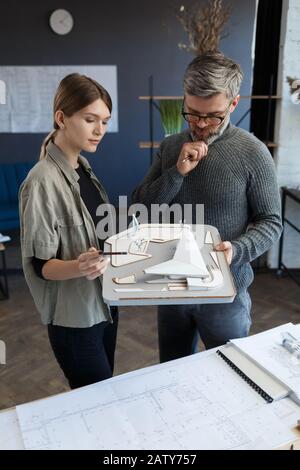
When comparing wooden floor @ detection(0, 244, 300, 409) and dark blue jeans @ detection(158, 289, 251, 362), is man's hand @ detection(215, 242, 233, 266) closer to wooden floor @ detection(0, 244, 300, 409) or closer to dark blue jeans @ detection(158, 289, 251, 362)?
dark blue jeans @ detection(158, 289, 251, 362)

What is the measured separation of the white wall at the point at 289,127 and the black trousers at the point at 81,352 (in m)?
2.66

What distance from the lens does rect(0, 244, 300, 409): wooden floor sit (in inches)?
96.3

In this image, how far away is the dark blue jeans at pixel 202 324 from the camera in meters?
1.43

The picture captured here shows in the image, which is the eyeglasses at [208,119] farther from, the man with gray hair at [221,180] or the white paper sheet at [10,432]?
the white paper sheet at [10,432]

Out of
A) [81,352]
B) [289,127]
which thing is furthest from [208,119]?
[289,127]

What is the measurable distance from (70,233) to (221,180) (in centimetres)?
48

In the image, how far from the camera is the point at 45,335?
116 inches

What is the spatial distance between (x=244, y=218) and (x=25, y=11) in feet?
14.5

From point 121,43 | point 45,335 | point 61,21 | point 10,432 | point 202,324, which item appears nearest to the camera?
point 10,432

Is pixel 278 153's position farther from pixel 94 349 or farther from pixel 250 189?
pixel 94 349

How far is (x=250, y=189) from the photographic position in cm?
133

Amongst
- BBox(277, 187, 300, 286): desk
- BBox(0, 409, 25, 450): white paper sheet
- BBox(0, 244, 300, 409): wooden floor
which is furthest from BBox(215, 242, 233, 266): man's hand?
BBox(277, 187, 300, 286): desk

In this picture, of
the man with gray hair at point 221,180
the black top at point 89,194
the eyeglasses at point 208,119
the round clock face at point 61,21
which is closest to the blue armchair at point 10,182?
the round clock face at point 61,21

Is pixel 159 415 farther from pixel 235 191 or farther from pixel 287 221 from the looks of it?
pixel 287 221
